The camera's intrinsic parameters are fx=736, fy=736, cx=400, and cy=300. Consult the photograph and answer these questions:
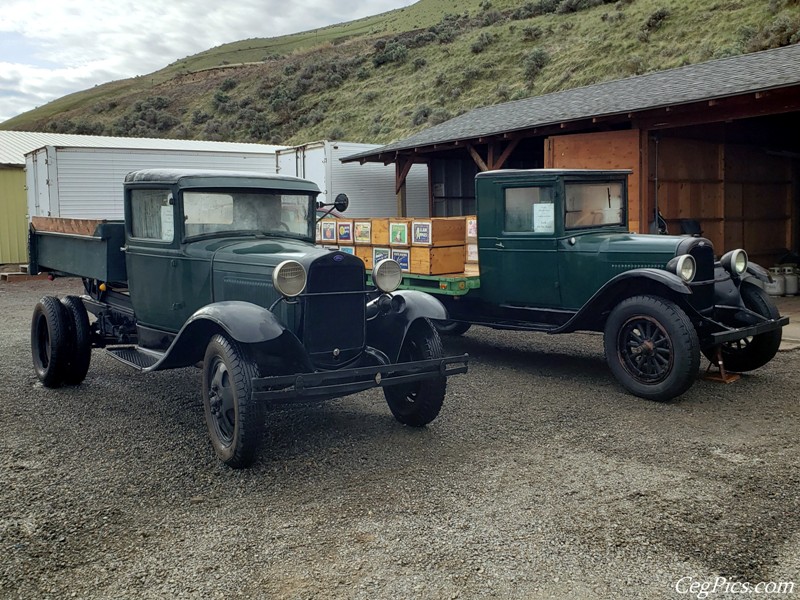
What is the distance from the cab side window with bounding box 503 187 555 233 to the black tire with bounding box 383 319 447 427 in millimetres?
2439

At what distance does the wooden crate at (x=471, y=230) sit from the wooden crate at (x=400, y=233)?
613 mm

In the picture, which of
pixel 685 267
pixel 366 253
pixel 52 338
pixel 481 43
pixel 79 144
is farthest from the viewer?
pixel 481 43

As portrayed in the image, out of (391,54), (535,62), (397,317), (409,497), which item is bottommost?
(409,497)

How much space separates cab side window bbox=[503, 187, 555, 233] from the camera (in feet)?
23.0

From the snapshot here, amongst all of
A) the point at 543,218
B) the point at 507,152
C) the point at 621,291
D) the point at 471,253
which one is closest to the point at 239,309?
the point at 621,291

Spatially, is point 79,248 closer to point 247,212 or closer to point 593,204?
point 247,212

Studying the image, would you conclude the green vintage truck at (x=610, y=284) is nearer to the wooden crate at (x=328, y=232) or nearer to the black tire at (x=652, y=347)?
the black tire at (x=652, y=347)

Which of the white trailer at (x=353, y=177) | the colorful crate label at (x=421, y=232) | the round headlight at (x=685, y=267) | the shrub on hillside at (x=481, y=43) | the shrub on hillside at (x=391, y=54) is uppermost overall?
the shrub on hillside at (x=391, y=54)

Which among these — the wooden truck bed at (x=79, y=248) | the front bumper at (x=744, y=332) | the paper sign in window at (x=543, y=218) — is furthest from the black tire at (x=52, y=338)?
the front bumper at (x=744, y=332)

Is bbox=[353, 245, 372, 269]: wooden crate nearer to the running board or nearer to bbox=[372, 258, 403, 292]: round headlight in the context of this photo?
the running board

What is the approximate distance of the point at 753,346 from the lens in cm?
656

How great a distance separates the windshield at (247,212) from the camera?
5.49m

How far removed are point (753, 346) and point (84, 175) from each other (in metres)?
13.2

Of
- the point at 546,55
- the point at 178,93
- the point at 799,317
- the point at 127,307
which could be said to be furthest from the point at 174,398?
the point at 178,93
